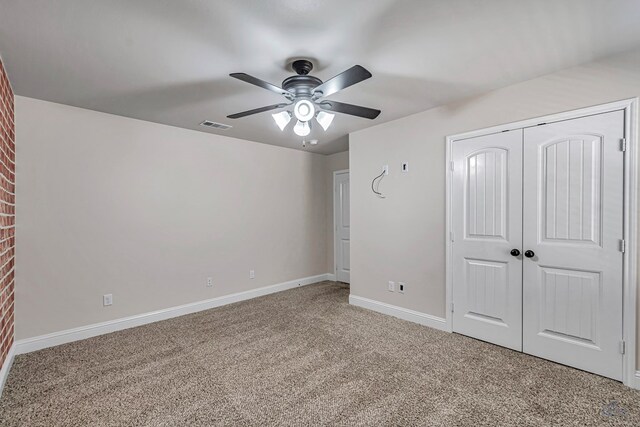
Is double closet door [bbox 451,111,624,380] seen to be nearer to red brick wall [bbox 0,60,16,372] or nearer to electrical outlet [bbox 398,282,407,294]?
electrical outlet [bbox 398,282,407,294]

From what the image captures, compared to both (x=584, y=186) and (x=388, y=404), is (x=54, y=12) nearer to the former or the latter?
(x=388, y=404)

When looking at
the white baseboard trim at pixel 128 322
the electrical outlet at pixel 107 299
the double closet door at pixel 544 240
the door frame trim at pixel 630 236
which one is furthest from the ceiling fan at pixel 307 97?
the white baseboard trim at pixel 128 322

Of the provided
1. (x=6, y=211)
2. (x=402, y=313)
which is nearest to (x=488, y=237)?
(x=402, y=313)

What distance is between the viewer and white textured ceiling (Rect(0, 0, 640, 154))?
1.71 meters

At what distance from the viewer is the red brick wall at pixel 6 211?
2357 millimetres

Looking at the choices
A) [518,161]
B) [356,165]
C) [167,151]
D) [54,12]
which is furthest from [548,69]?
[167,151]

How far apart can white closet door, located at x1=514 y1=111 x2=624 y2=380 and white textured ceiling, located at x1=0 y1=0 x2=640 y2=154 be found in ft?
2.10

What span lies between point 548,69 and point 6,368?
4996mm

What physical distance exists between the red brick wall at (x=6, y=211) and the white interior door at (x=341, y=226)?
422 cm

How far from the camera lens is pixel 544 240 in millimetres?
2676

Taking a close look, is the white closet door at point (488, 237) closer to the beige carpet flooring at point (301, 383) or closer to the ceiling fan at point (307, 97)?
the beige carpet flooring at point (301, 383)

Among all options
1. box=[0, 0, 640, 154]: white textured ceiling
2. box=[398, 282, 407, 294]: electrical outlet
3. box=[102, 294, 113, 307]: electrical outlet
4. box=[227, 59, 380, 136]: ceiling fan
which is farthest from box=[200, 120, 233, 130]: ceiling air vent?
box=[398, 282, 407, 294]: electrical outlet

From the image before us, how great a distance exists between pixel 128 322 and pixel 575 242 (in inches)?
177

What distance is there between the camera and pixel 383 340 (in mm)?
3115
